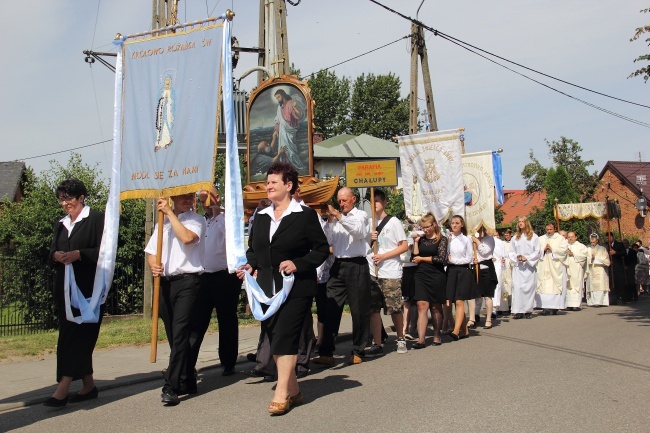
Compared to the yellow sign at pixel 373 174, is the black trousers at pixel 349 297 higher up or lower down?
lower down

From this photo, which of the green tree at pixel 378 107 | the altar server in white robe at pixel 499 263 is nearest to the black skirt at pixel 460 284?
the altar server in white robe at pixel 499 263

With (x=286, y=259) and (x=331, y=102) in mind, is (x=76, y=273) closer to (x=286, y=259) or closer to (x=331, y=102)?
(x=286, y=259)

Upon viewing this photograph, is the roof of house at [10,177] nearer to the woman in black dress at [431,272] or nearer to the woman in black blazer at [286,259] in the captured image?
the woman in black dress at [431,272]

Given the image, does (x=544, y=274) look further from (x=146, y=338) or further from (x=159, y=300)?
(x=159, y=300)

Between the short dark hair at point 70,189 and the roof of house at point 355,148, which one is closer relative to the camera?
the short dark hair at point 70,189

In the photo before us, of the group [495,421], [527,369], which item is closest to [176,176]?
[495,421]

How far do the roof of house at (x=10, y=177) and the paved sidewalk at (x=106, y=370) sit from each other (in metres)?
35.9

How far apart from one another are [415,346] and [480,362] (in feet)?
5.20

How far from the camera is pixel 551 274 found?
55.3 feet

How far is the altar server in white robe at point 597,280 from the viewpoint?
62.0 ft

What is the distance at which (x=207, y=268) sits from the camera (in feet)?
26.9

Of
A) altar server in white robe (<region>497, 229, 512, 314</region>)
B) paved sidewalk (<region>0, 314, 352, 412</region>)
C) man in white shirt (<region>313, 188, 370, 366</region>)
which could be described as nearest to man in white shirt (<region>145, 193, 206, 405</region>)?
paved sidewalk (<region>0, 314, 352, 412</region>)

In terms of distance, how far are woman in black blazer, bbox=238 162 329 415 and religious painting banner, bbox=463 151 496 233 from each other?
8878mm

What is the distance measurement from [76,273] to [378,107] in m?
57.8
